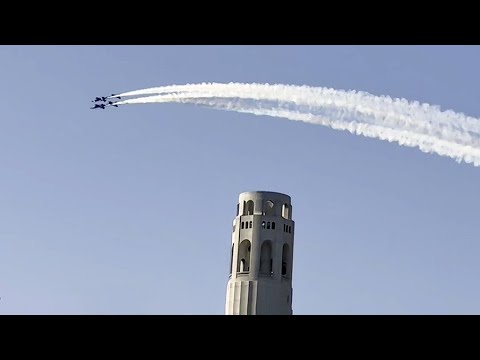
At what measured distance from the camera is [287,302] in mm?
189125

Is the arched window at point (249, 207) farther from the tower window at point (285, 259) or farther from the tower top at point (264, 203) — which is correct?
the tower window at point (285, 259)

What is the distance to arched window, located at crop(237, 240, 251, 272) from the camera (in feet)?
630

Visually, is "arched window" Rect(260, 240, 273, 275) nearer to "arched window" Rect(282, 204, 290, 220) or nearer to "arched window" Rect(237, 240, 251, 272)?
"arched window" Rect(237, 240, 251, 272)

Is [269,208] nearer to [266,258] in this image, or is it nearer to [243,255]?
[266,258]

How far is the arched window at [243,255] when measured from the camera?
191875 millimetres

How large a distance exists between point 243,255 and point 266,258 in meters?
4.87

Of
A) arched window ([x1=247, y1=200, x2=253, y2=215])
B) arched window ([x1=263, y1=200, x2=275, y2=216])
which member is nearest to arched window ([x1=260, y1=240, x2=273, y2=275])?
arched window ([x1=263, y1=200, x2=275, y2=216])

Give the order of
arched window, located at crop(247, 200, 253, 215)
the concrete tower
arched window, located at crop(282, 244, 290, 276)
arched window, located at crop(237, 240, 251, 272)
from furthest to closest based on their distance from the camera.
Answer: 1. arched window, located at crop(247, 200, 253, 215)
2. arched window, located at crop(282, 244, 290, 276)
3. arched window, located at crop(237, 240, 251, 272)
4. the concrete tower

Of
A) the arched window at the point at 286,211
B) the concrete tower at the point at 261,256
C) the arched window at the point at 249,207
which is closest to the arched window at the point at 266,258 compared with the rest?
the concrete tower at the point at 261,256

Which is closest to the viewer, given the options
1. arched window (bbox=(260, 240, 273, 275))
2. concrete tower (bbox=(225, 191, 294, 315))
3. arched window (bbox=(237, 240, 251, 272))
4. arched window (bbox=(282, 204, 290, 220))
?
concrete tower (bbox=(225, 191, 294, 315))
